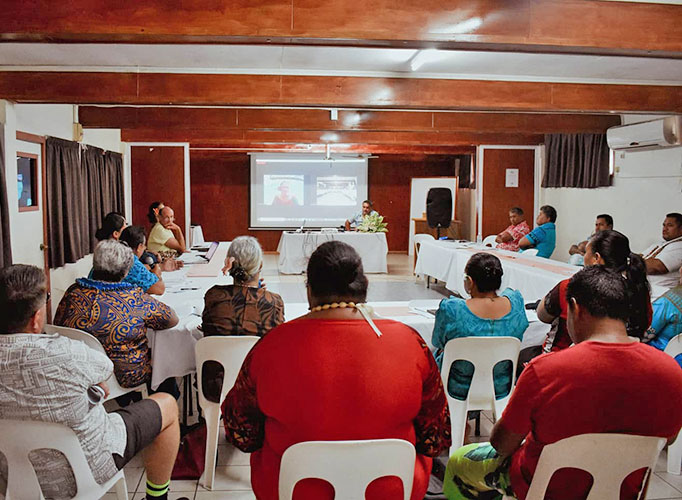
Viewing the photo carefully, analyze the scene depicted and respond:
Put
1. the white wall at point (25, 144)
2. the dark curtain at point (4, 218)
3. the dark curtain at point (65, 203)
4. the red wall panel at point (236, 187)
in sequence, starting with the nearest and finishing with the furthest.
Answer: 1. the dark curtain at point (4, 218)
2. the white wall at point (25, 144)
3. the dark curtain at point (65, 203)
4. the red wall panel at point (236, 187)

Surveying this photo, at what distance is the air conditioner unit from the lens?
20.6 ft

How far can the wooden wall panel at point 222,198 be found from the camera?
1348cm

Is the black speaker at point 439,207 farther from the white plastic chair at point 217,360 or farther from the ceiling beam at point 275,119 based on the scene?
the white plastic chair at point 217,360

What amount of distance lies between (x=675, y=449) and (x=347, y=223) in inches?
328

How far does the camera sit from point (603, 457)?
5.18 ft

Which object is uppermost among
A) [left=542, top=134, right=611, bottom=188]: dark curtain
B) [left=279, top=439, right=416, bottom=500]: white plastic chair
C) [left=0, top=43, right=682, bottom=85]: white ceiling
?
[left=0, top=43, right=682, bottom=85]: white ceiling

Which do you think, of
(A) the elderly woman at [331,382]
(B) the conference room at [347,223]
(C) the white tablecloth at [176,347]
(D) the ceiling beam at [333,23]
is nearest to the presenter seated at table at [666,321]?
(B) the conference room at [347,223]

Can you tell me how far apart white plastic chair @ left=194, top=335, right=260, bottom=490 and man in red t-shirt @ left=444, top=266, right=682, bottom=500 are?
1285 mm

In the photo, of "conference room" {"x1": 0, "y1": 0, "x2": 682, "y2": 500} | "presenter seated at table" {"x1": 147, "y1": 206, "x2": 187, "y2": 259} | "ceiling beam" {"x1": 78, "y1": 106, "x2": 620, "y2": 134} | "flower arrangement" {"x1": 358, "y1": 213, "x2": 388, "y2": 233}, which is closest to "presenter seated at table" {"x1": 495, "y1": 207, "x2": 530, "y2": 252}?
"conference room" {"x1": 0, "y1": 0, "x2": 682, "y2": 500}

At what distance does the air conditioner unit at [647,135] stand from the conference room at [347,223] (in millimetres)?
35

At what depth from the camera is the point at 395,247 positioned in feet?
46.2

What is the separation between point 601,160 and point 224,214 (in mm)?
8237

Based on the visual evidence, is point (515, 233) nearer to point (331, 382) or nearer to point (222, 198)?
point (331, 382)

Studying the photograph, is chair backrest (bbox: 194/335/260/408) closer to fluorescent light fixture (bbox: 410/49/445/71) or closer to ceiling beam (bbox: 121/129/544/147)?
fluorescent light fixture (bbox: 410/49/445/71)
